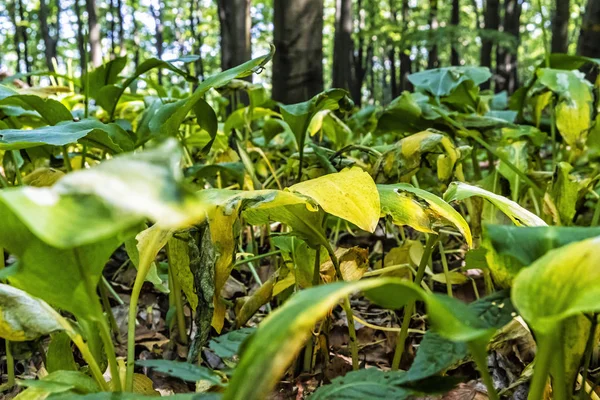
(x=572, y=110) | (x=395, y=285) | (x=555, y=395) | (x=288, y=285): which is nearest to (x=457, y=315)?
(x=395, y=285)

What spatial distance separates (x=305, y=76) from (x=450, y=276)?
4.22 ft

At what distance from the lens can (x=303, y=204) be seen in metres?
0.57

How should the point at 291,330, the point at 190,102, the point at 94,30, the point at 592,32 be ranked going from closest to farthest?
the point at 291,330 < the point at 190,102 < the point at 592,32 < the point at 94,30

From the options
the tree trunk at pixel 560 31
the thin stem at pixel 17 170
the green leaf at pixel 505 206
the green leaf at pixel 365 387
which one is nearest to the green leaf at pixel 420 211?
the green leaf at pixel 505 206

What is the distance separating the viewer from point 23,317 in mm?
436

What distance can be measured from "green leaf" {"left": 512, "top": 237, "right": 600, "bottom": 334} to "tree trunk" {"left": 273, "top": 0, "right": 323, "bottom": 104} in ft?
5.80

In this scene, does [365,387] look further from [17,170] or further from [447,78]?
[447,78]

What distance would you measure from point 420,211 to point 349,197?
0.09m

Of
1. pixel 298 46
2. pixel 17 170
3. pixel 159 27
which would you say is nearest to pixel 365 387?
pixel 17 170

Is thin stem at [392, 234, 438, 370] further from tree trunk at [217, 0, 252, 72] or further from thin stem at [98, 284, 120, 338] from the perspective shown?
tree trunk at [217, 0, 252, 72]

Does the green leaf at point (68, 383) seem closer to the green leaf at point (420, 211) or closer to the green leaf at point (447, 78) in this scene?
the green leaf at point (420, 211)

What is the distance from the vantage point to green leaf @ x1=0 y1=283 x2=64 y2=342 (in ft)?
1.40

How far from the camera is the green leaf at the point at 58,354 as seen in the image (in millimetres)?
566

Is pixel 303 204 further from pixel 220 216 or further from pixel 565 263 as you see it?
pixel 565 263
